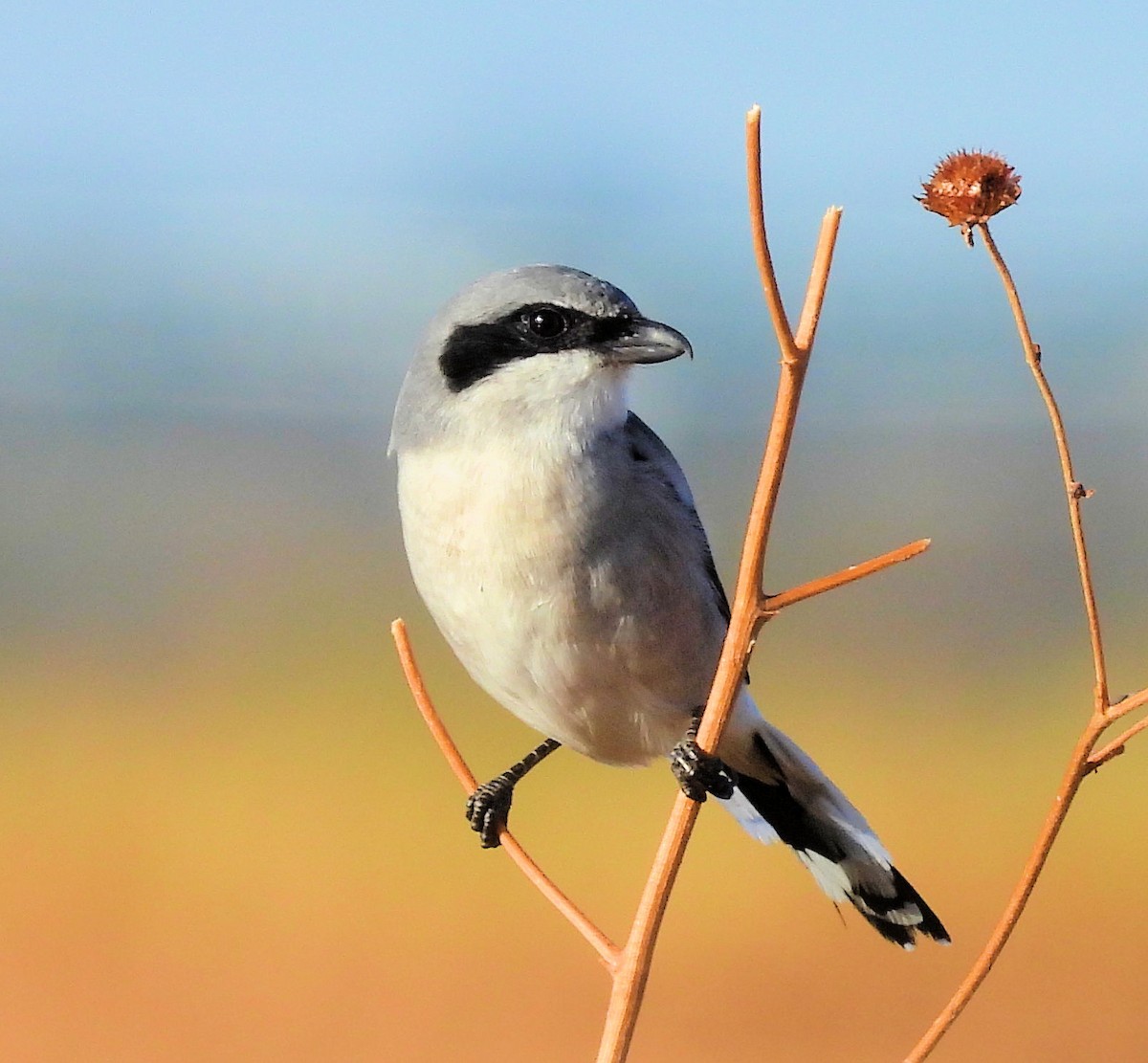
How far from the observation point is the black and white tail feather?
7.48 feet

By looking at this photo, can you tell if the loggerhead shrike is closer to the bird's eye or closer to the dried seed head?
the bird's eye

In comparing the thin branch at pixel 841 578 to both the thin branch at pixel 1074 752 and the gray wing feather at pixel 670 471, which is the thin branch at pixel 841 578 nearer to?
the thin branch at pixel 1074 752

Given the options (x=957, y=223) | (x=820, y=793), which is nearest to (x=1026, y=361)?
(x=957, y=223)

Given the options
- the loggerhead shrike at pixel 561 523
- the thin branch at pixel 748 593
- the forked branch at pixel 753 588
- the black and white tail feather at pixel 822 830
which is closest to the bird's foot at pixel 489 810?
the loggerhead shrike at pixel 561 523

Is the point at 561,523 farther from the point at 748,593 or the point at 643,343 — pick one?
the point at 748,593

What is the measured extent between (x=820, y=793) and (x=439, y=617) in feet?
2.76

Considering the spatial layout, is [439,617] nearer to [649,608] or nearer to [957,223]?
[649,608]

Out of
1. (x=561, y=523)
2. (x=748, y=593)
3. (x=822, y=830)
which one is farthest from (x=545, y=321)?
(x=822, y=830)

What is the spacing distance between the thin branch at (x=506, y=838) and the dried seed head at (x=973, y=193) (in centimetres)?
72

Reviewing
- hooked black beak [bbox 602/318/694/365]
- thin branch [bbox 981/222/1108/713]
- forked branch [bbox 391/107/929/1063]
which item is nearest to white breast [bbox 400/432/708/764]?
hooked black beak [bbox 602/318/694/365]

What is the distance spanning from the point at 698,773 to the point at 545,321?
74 cm

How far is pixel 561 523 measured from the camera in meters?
1.92

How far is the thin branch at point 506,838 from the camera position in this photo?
1.37 metres

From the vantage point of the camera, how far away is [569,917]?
1397 mm
